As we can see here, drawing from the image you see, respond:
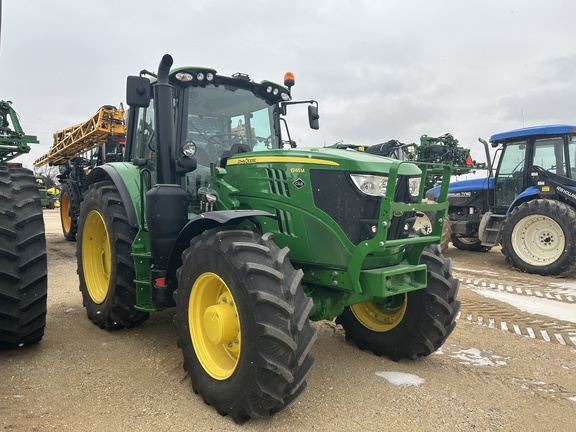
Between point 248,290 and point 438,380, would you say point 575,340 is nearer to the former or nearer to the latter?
point 438,380

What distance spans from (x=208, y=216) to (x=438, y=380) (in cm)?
219

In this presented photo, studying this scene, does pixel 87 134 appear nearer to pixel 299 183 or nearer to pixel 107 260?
pixel 107 260

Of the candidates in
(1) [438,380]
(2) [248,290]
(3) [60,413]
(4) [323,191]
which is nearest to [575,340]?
(1) [438,380]

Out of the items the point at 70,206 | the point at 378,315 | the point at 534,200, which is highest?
the point at 70,206

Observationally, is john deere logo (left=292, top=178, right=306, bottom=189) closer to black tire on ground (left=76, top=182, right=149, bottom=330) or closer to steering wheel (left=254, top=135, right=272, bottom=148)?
steering wheel (left=254, top=135, right=272, bottom=148)

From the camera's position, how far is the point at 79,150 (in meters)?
12.2

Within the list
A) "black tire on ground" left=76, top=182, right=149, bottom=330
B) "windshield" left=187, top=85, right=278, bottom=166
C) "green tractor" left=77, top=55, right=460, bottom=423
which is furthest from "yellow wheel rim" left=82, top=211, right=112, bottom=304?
"windshield" left=187, top=85, right=278, bottom=166

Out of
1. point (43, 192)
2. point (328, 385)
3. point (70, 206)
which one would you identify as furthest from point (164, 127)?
point (43, 192)

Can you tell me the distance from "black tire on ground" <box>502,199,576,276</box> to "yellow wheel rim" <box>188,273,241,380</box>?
711 cm

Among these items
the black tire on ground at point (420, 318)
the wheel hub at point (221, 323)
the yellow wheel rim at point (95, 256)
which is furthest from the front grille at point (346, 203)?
the yellow wheel rim at point (95, 256)

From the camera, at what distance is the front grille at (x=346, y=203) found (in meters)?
3.31

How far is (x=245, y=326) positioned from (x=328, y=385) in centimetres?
102

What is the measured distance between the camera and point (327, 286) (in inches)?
137

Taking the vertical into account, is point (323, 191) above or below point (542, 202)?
above
